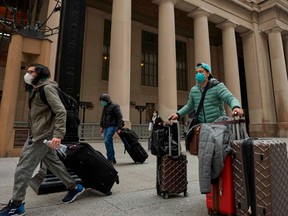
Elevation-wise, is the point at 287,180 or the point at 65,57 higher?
the point at 65,57

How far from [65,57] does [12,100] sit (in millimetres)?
4130

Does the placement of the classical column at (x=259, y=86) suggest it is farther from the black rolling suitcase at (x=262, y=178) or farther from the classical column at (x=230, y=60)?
the black rolling suitcase at (x=262, y=178)

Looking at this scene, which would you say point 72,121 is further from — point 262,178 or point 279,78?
point 279,78

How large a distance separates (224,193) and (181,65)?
24.9m

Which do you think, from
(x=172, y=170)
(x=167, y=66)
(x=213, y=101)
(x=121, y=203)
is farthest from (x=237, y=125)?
(x=167, y=66)

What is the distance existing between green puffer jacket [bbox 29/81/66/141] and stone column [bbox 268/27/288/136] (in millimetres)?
21843

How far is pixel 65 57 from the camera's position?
414 centimetres

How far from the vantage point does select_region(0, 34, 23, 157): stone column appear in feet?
22.5

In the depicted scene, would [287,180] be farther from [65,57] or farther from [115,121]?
[115,121]

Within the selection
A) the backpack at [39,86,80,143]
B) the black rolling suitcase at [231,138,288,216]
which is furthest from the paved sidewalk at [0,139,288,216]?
the backpack at [39,86,80,143]

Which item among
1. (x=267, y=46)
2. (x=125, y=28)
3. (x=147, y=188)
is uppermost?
(x=267, y=46)

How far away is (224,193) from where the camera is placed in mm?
2322

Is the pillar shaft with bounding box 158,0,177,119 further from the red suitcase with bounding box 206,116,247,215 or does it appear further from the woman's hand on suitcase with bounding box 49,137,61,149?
the woman's hand on suitcase with bounding box 49,137,61,149

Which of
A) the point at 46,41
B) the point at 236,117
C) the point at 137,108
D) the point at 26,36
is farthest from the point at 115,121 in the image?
the point at 137,108
